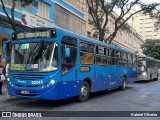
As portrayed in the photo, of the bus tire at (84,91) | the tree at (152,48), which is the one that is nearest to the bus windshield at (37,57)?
the bus tire at (84,91)

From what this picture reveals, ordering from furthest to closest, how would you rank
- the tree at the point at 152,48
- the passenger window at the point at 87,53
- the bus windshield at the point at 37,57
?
the tree at the point at 152,48 < the passenger window at the point at 87,53 < the bus windshield at the point at 37,57

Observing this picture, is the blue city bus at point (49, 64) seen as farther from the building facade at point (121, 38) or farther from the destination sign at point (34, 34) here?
the building facade at point (121, 38)

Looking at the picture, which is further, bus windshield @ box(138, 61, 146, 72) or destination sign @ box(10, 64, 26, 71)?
bus windshield @ box(138, 61, 146, 72)

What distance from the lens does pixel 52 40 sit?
34.7 feet

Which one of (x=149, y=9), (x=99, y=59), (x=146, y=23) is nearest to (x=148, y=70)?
(x=149, y=9)

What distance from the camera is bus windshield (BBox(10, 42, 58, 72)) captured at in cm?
1038

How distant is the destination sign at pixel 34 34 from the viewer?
10.7 m

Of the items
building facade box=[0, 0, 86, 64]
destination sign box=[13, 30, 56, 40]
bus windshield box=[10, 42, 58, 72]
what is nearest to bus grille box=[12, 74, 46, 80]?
bus windshield box=[10, 42, 58, 72]

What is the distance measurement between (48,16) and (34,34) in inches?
539

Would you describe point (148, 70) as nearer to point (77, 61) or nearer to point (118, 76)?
point (118, 76)

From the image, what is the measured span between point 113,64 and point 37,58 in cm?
706

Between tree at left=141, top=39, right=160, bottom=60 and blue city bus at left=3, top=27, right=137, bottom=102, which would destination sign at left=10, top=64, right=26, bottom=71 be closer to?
blue city bus at left=3, top=27, right=137, bottom=102

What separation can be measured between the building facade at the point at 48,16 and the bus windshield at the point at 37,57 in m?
7.44

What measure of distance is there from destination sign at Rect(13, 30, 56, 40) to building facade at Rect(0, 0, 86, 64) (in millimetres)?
6774
